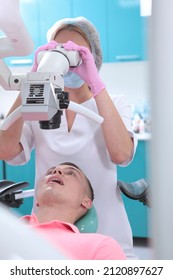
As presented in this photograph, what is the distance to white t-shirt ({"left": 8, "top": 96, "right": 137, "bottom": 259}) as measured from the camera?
123 centimetres

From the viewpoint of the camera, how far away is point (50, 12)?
10.1 feet

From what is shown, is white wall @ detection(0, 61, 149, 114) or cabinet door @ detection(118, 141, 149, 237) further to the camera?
white wall @ detection(0, 61, 149, 114)

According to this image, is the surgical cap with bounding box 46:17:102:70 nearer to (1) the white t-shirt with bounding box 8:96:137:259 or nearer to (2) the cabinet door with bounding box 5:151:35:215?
(1) the white t-shirt with bounding box 8:96:137:259

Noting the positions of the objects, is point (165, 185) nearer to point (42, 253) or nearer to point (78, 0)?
point (42, 253)

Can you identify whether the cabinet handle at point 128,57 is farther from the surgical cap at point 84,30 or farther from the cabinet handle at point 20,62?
the surgical cap at point 84,30

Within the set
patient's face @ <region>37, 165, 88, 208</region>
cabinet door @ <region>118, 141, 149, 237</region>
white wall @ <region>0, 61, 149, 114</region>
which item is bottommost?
cabinet door @ <region>118, 141, 149, 237</region>

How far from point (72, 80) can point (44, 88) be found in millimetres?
403

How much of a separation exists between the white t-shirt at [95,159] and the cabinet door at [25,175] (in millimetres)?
1625

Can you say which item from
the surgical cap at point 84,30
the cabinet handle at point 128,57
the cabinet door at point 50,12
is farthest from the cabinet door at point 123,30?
the surgical cap at point 84,30

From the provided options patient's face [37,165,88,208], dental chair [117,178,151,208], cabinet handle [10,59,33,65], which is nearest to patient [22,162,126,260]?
patient's face [37,165,88,208]

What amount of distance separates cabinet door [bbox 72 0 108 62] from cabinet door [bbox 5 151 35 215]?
104 centimetres

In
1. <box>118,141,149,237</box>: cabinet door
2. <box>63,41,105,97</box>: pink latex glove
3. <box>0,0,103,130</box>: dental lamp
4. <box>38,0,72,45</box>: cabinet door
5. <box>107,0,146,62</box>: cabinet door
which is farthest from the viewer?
<box>38,0,72,45</box>: cabinet door

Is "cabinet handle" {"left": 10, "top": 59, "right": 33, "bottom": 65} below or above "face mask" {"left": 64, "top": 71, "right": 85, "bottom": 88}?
above
